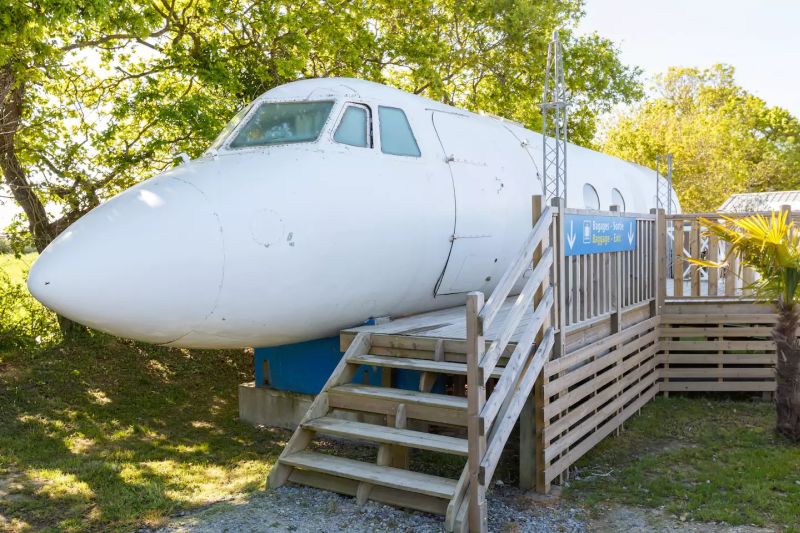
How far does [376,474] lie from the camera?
217 inches

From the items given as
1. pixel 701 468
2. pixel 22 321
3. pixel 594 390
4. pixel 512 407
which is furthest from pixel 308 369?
pixel 22 321

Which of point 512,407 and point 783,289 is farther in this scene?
point 783,289

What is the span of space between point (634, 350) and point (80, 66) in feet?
34.0

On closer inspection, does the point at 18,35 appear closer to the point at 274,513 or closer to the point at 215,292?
the point at 215,292

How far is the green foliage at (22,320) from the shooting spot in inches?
472

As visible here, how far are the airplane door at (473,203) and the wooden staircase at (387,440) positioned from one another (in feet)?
5.58

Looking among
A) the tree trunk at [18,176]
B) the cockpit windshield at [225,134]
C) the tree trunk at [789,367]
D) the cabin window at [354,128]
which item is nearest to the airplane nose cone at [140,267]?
the cockpit windshield at [225,134]

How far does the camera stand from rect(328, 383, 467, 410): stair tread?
563 centimetres

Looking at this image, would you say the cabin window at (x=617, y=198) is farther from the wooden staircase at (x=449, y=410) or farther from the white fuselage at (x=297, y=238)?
the wooden staircase at (x=449, y=410)

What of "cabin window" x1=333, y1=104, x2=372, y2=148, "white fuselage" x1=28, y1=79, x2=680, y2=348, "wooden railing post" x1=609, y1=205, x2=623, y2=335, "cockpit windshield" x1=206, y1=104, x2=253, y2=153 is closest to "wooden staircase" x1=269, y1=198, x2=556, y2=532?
"white fuselage" x1=28, y1=79, x2=680, y2=348

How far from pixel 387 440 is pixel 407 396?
1.53 ft

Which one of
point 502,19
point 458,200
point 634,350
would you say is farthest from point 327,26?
point 634,350

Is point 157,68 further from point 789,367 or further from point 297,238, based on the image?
point 789,367

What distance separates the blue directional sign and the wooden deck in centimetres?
83
